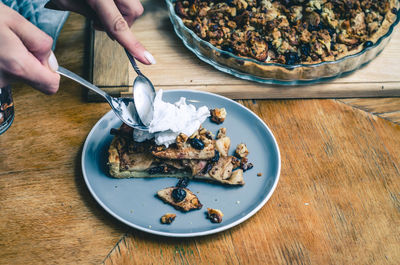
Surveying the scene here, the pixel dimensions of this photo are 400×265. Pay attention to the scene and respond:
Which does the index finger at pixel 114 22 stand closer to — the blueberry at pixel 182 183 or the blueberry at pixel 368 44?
the blueberry at pixel 182 183

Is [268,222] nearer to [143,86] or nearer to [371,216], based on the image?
[371,216]

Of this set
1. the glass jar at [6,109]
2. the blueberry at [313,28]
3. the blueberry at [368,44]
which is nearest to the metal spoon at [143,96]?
the glass jar at [6,109]

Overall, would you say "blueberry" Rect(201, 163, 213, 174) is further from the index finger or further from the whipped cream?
the index finger

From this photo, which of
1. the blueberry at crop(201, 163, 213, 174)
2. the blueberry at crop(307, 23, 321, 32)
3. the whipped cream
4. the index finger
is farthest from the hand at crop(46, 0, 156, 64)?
the blueberry at crop(307, 23, 321, 32)

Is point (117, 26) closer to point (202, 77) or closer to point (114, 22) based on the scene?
point (114, 22)

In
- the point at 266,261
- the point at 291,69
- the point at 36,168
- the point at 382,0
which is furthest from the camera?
the point at 382,0

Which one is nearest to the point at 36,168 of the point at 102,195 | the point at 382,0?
the point at 102,195
